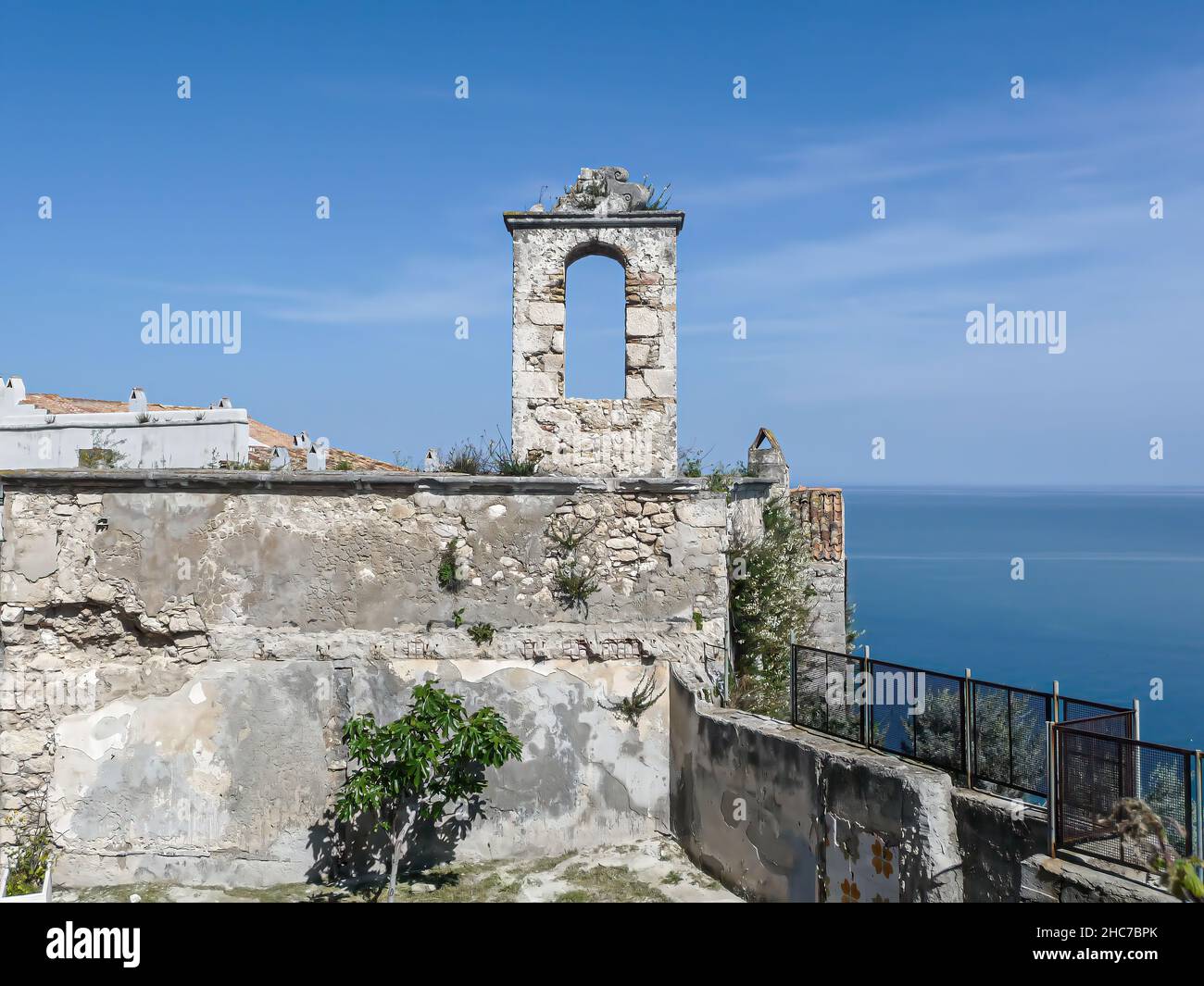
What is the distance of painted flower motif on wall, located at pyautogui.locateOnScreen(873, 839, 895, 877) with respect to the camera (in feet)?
22.0

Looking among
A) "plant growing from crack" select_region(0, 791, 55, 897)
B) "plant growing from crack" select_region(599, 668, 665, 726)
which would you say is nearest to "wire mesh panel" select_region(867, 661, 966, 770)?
"plant growing from crack" select_region(599, 668, 665, 726)

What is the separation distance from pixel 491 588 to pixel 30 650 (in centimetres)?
470

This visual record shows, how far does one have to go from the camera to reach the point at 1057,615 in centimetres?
7719

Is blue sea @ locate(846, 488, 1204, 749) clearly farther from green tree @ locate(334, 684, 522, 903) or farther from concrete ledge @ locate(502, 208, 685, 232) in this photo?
green tree @ locate(334, 684, 522, 903)

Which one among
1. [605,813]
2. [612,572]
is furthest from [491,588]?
[605,813]

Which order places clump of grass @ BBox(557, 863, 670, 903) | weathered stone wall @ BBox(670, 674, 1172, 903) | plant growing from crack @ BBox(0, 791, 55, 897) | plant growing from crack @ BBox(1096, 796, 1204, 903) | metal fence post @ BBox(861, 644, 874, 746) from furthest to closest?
plant growing from crack @ BBox(0, 791, 55, 897)
clump of grass @ BBox(557, 863, 670, 903)
metal fence post @ BBox(861, 644, 874, 746)
weathered stone wall @ BBox(670, 674, 1172, 903)
plant growing from crack @ BBox(1096, 796, 1204, 903)

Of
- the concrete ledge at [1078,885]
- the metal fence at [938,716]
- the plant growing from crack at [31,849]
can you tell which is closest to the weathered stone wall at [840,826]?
the concrete ledge at [1078,885]

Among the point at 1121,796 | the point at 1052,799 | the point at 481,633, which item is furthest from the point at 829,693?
the point at 481,633

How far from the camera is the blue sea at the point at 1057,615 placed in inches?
2039

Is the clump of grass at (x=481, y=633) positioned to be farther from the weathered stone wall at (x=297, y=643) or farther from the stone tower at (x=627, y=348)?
the stone tower at (x=627, y=348)

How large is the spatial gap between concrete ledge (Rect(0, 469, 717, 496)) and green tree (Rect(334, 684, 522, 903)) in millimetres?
2130

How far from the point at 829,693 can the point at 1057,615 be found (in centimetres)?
7854

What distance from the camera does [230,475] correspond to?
9.01 metres

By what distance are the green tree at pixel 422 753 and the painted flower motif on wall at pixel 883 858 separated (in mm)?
3321
